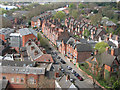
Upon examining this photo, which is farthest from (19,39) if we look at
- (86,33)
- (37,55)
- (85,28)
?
(85,28)

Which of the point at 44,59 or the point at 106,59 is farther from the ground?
the point at 106,59

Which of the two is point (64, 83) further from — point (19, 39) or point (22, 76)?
point (19, 39)

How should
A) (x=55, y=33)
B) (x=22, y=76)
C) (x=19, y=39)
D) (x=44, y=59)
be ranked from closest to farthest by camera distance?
(x=22, y=76) → (x=44, y=59) → (x=19, y=39) → (x=55, y=33)

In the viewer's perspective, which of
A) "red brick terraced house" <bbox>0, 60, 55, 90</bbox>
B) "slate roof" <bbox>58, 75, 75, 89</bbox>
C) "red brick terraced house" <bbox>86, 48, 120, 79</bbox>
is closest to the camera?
"slate roof" <bbox>58, 75, 75, 89</bbox>

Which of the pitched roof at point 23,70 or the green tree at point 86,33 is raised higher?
the pitched roof at point 23,70

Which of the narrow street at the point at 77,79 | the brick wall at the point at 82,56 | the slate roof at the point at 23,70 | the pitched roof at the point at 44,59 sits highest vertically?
the slate roof at the point at 23,70

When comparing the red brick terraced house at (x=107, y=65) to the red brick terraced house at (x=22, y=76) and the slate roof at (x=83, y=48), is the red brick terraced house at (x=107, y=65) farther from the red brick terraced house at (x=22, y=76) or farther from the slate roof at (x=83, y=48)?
the red brick terraced house at (x=22, y=76)

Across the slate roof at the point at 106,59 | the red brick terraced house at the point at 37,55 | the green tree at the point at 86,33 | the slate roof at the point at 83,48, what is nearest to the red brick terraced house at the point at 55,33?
the green tree at the point at 86,33

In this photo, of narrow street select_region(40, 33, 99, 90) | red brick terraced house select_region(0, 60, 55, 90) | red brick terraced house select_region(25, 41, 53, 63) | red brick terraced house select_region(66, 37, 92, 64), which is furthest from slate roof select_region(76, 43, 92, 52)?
red brick terraced house select_region(0, 60, 55, 90)

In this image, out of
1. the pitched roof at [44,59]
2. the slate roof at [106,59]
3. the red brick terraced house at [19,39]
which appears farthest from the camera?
the red brick terraced house at [19,39]

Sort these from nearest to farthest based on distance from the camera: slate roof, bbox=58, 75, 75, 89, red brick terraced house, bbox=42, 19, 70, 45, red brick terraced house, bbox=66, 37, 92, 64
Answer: slate roof, bbox=58, 75, 75, 89
red brick terraced house, bbox=66, 37, 92, 64
red brick terraced house, bbox=42, 19, 70, 45

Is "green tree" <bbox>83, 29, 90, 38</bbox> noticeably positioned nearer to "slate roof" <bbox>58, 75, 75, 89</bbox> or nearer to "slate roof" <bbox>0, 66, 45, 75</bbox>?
"slate roof" <bbox>0, 66, 45, 75</bbox>

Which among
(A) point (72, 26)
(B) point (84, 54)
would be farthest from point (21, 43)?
(A) point (72, 26)
